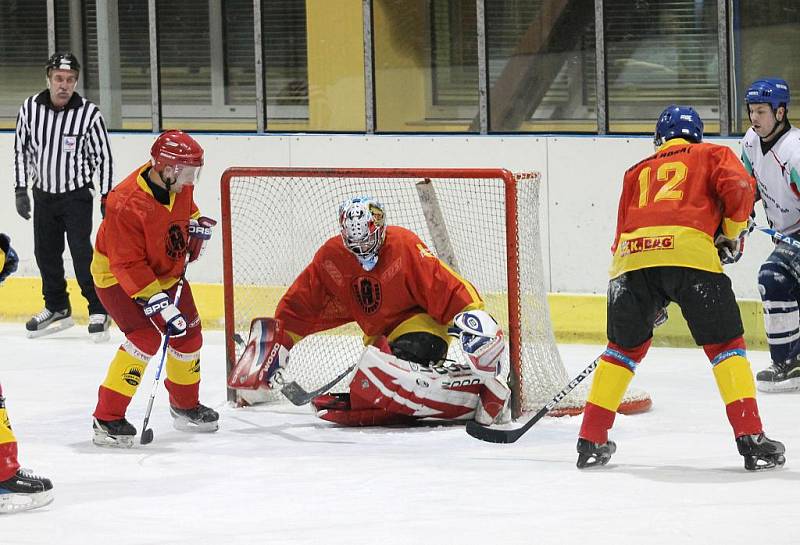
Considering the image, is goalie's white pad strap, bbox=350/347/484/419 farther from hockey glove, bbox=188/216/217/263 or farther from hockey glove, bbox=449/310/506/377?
hockey glove, bbox=188/216/217/263

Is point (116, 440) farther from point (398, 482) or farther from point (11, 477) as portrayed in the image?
point (398, 482)

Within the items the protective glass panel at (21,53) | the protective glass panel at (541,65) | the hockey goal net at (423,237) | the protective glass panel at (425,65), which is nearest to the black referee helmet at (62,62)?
the hockey goal net at (423,237)

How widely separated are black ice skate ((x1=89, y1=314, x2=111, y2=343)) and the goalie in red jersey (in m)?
1.87

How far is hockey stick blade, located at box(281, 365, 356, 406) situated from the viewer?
5789 millimetres

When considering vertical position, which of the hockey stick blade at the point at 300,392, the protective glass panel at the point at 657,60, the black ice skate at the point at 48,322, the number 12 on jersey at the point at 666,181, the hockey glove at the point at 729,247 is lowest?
the hockey stick blade at the point at 300,392

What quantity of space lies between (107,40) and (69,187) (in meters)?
1.69

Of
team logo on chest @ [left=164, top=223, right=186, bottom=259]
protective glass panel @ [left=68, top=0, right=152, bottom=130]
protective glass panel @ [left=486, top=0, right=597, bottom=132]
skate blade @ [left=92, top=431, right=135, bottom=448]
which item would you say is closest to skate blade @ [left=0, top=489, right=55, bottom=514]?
skate blade @ [left=92, top=431, right=135, bottom=448]

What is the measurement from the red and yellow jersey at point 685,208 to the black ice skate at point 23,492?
1.80m

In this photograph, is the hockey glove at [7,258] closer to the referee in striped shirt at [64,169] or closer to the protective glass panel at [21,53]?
the referee in striped shirt at [64,169]

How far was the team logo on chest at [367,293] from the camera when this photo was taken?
18.4 feet

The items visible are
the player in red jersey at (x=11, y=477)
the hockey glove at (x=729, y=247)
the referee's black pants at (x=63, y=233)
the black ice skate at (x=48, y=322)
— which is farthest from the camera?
the black ice skate at (x=48, y=322)

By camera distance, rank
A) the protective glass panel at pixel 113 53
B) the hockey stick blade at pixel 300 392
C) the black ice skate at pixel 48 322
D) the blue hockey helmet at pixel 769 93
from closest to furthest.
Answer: the hockey stick blade at pixel 300 392 < the blue hockey helmet at pixel 769 93 < the black ice skate at pixel 48 322 < the protective glass panel at pixel 113 53

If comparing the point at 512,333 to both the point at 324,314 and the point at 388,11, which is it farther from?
the point at 388,11

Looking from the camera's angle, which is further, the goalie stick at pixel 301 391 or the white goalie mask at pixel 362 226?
the goalie stick at pixel 301 391
